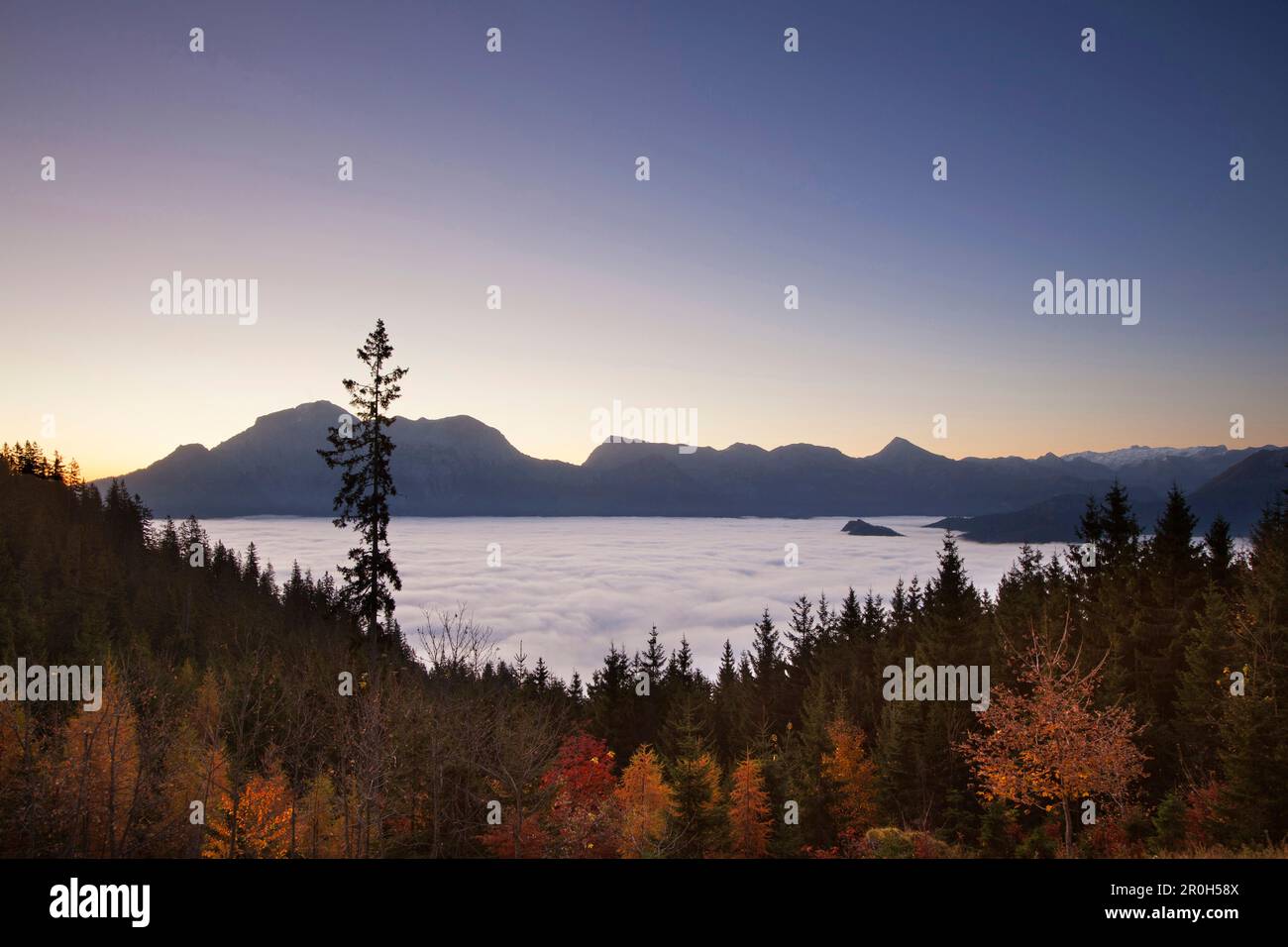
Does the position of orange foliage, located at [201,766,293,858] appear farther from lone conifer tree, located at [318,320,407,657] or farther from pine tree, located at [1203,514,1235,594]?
pine tree, located at [1203,514,1235,594]

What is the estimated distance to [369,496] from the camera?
29.6 meters

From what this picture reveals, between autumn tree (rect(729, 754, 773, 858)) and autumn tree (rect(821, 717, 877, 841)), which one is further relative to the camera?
autumn tree (rect(821, 717, 877, 841))

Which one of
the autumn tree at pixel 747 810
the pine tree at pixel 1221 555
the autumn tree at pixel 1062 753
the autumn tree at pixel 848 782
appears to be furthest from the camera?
the autumn tree at pixel 848 782

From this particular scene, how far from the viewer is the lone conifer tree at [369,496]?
29.4m

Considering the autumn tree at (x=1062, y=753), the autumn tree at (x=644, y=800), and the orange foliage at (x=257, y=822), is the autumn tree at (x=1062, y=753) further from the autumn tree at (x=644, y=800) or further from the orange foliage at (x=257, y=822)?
the orange foliage at (x=257, y=822)

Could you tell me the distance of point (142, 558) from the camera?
12900cm

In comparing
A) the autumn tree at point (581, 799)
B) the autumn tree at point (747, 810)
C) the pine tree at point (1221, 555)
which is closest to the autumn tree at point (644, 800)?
the autumn tree at point (581, 799)

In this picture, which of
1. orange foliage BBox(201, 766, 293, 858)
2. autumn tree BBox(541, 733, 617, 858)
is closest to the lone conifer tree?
autumn tree BBox(541, 733, 617, 858)

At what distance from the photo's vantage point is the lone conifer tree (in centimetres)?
2941

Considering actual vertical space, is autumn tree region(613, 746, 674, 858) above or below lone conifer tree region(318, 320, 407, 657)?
below

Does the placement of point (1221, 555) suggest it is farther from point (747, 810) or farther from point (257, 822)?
point (257, 822)

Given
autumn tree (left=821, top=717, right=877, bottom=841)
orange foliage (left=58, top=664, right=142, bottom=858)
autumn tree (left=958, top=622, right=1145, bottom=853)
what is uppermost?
autumn tree (left=958, top=622, right=1145, bottom=853)
